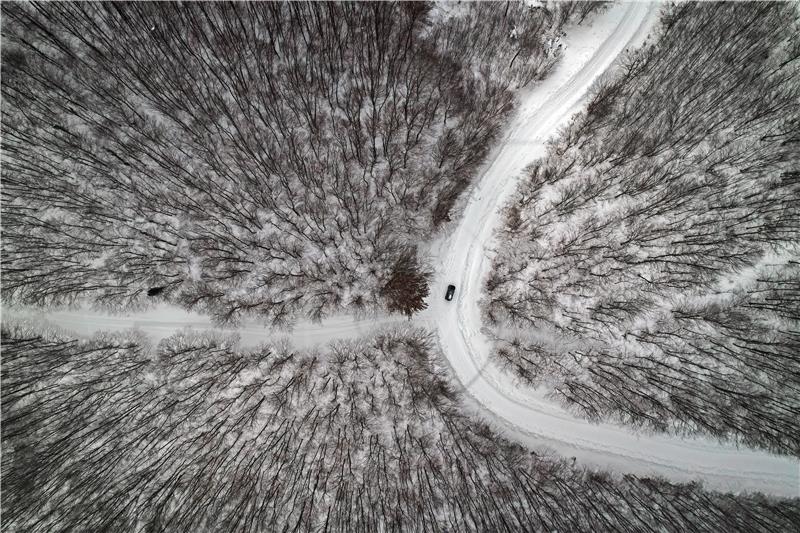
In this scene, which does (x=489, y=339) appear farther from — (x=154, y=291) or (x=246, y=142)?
(x=154, y=291)

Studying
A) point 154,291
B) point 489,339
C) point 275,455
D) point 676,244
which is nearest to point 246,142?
point 154,291

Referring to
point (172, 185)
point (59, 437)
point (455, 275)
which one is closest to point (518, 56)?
point (455, 275)

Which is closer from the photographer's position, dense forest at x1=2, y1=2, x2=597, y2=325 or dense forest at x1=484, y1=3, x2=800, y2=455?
dense forest at x1=2, y1=2, x2=597, y2=325

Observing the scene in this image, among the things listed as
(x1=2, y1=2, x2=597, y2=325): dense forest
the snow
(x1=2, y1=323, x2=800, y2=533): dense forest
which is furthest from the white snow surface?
(x1=2, y1=2, x2=597, y2=325): dense forest

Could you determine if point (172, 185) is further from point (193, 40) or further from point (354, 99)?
point (354, 99)

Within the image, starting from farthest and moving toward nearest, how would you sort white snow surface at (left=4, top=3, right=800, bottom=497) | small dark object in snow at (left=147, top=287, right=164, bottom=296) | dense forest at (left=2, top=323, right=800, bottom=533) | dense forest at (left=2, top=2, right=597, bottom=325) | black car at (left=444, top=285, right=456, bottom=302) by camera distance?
white snow surface at (left=4, top=3, right=800, bottom=497), black car at (left=444, top=285, right=456, bottom=302), small dark object in snow at (left=147, top=287, right=164, bottom=296), dense forest at (left=2, top=323, right=800, bottom=533), dense forest at (left=2, top=2, right=597, bottom=325)

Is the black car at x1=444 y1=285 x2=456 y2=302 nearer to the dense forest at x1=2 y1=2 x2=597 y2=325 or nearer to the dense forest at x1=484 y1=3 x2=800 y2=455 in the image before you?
the dense forest at x1=2 y1=2 x2=597 y2=325

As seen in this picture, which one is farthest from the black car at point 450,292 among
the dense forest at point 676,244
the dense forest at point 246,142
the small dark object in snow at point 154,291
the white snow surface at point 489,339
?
the small dark object in snow at point 154,291
